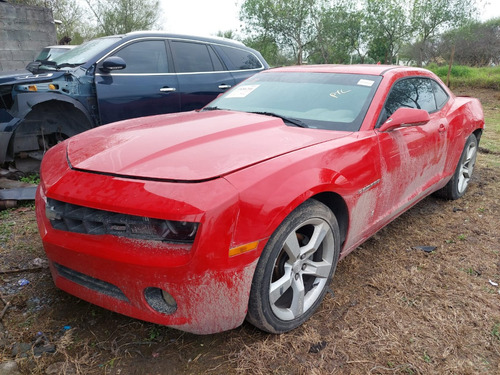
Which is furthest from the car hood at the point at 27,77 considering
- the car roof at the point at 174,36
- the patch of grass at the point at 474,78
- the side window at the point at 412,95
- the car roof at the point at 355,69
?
the patch of grass at the point at 474,78

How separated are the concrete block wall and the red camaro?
1071cm

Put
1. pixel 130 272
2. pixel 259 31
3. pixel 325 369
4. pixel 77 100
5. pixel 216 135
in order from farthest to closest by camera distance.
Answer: pixel 259 31, pixel 77 100, pixel 216 135, pixel 325 369, pixel 130 272

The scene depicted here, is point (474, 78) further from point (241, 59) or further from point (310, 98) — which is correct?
point (310, 98)

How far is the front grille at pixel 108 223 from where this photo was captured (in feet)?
5.56

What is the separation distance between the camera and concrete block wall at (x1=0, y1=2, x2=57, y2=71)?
10.9m

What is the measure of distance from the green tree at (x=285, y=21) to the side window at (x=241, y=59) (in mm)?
24793

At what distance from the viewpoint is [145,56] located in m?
4.99

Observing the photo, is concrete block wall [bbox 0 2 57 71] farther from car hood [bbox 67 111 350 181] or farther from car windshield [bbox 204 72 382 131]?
car hood [bbox 67 111 350 181]

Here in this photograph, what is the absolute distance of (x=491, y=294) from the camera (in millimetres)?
2570

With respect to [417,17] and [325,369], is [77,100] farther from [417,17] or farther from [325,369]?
[417,17]

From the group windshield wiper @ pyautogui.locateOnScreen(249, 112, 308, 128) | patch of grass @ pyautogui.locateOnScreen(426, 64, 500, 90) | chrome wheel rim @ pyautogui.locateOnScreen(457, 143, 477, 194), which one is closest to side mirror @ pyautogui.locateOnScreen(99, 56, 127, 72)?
windshield wiper @ pyautogui.locateOnScreen(249, 112, 308, 128)

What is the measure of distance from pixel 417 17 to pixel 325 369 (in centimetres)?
2823

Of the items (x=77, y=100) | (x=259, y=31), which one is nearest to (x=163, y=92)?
(x=77, y=100)

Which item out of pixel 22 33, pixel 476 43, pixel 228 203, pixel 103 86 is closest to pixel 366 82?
pixel 228 203
